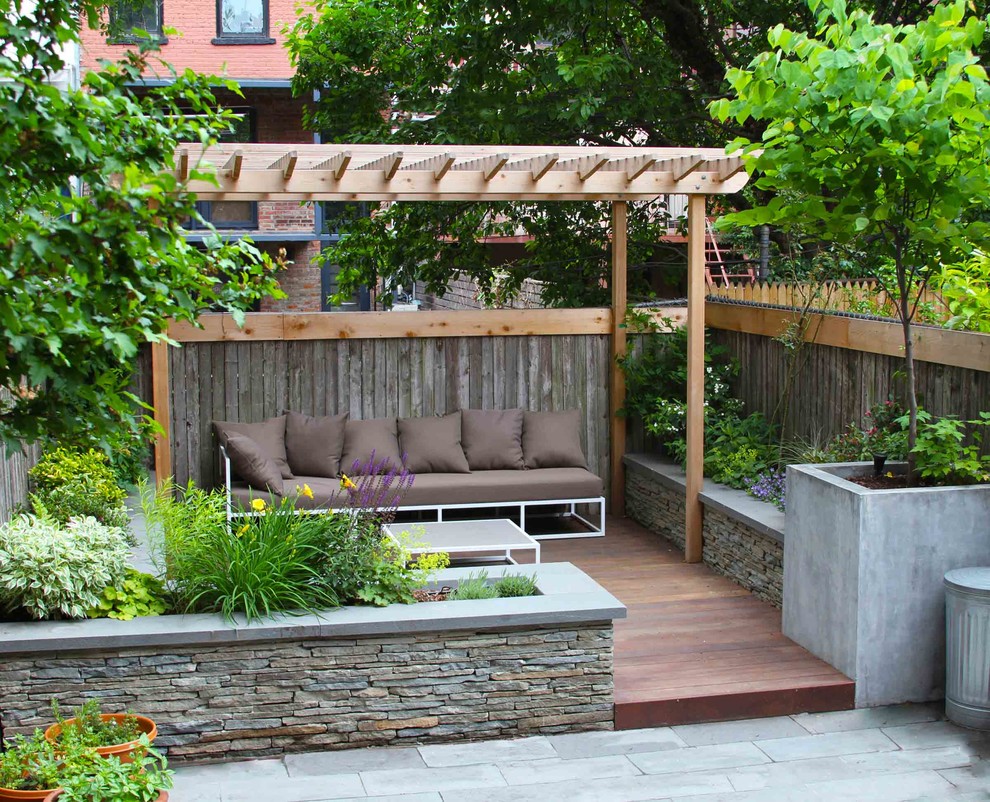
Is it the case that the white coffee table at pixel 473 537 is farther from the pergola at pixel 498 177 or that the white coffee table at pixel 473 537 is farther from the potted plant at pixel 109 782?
the potted plant at pixel 109 782

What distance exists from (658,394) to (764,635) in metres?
3.11

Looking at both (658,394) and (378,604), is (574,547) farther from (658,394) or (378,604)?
(378,604)

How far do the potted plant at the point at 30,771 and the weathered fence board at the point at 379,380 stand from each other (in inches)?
188

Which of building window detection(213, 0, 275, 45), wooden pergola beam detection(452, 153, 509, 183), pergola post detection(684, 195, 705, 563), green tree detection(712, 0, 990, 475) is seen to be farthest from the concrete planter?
building window detection(213, 0, 275, 45)

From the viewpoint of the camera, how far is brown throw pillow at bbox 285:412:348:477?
28.6 ft

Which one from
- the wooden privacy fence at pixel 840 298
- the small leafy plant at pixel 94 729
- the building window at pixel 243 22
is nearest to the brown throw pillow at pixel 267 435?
the wooden privacy fence at pixel 840 298

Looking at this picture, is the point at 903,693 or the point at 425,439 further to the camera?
the point at 425,439

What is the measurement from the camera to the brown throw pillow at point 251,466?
26.7ft

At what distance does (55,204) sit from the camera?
3303mm

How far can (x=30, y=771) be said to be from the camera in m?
4.11

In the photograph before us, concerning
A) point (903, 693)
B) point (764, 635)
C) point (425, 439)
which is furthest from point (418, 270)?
point (903, 693)

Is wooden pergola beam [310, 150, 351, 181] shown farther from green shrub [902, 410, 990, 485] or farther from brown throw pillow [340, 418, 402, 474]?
green shrub [902, 410, 990, 485]

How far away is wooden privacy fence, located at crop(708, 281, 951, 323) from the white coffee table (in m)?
2.59

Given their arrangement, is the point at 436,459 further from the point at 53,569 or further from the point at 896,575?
the point at 53,569
